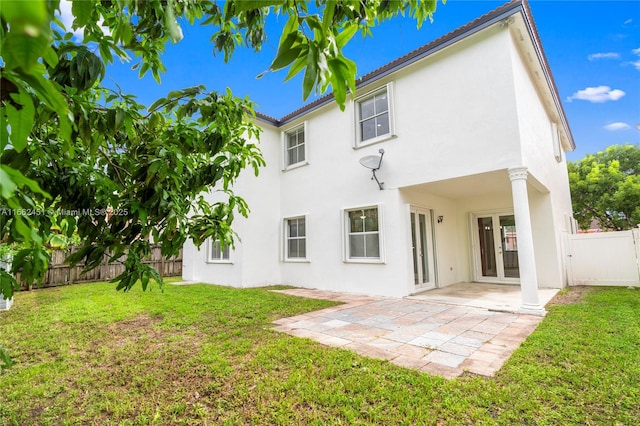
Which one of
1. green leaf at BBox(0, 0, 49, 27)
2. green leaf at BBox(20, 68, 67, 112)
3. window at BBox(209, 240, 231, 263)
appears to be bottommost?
window at BBox(209, 240, 231, 263)

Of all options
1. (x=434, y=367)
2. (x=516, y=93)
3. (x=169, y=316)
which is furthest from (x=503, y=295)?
(x=169, y=316)

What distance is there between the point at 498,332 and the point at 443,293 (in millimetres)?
3242

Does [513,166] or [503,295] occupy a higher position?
[513,166]

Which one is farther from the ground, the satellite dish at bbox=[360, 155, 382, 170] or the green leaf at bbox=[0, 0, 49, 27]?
the satellite dish at bbox=[360, 155, 382, 170]

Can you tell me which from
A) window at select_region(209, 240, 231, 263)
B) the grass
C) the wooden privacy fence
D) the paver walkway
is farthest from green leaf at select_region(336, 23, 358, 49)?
window at select_region(209, 240, 231, 263)

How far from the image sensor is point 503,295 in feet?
23.7

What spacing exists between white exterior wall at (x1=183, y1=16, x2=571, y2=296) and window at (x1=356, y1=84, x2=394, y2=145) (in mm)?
178

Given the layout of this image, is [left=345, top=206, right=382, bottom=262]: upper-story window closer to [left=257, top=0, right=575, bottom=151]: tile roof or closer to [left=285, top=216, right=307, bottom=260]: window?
[left=285, top=216, right=307, bottom=260]: window

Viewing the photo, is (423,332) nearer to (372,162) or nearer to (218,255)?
(372,162)

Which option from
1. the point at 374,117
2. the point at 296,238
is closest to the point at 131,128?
the point at 374,117

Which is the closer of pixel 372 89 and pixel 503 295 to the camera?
pixel 503 295

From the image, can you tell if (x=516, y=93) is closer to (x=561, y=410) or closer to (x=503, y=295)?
(x=503, y=295)

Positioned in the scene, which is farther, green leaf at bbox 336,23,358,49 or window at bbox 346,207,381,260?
window at bbox 346,207,381,260

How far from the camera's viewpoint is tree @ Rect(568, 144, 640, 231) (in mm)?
16703
